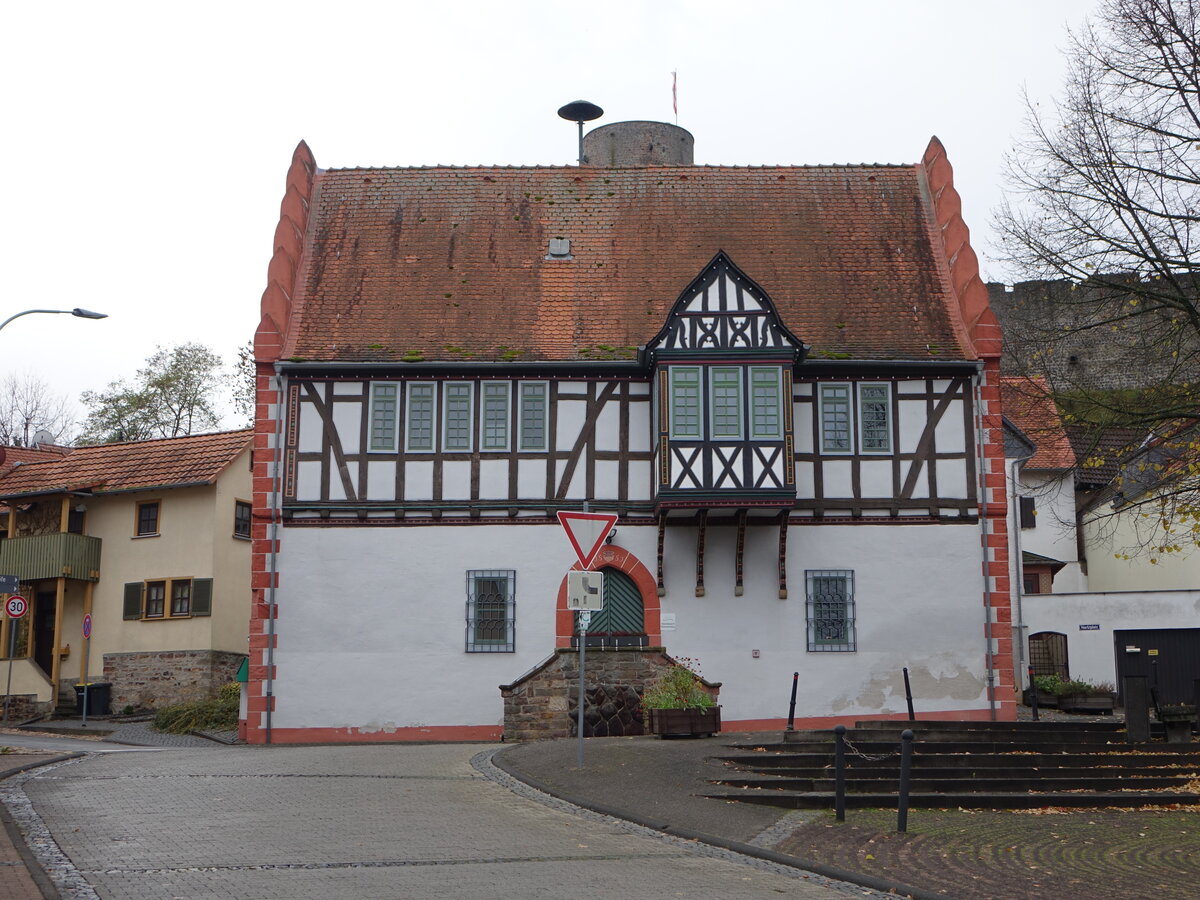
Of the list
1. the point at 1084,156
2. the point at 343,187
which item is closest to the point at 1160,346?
the point at 1084,156

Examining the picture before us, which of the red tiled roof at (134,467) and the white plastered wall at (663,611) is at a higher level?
the red tiled roof at (134,467)

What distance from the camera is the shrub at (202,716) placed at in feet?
95.2

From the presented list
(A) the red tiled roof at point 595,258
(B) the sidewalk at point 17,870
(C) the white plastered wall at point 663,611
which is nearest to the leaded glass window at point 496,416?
(A) the red tiled roof at point 595,258

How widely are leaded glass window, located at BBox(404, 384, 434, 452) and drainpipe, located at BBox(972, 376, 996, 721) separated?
404 inches

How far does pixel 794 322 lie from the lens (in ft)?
90.3

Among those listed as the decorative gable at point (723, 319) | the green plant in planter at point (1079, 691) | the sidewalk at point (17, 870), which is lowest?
the sidewalk at point (17, 870)

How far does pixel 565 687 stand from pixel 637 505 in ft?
14.7

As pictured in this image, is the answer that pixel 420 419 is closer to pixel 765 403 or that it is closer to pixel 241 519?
pixel 765 403

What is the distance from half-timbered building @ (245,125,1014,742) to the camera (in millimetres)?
25688

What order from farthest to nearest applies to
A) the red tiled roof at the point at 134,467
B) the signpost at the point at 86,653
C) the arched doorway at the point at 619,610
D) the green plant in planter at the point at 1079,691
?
the red tiled roof at the point at 134,467
the signpost at the point at 86,653
the green plant in planter at the point at 1079,691
the arched doorway at the point at 619,610

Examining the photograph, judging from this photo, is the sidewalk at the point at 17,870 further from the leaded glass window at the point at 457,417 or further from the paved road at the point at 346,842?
the leaded glass window at the point at 457,417

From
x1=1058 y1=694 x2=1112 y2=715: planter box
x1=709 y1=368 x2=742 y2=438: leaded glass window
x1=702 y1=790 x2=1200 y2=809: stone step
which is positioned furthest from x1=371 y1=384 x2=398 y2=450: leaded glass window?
x1=1058 y1=694 x2=1112 y2=715: planter box

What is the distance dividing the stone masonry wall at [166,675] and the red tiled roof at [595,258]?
34.0ft

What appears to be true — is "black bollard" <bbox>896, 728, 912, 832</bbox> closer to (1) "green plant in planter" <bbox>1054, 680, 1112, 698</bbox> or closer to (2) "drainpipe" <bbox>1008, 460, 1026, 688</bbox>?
(1) "green plant in planter" <bbox>1054, 680, 1112, 698</bbox>
